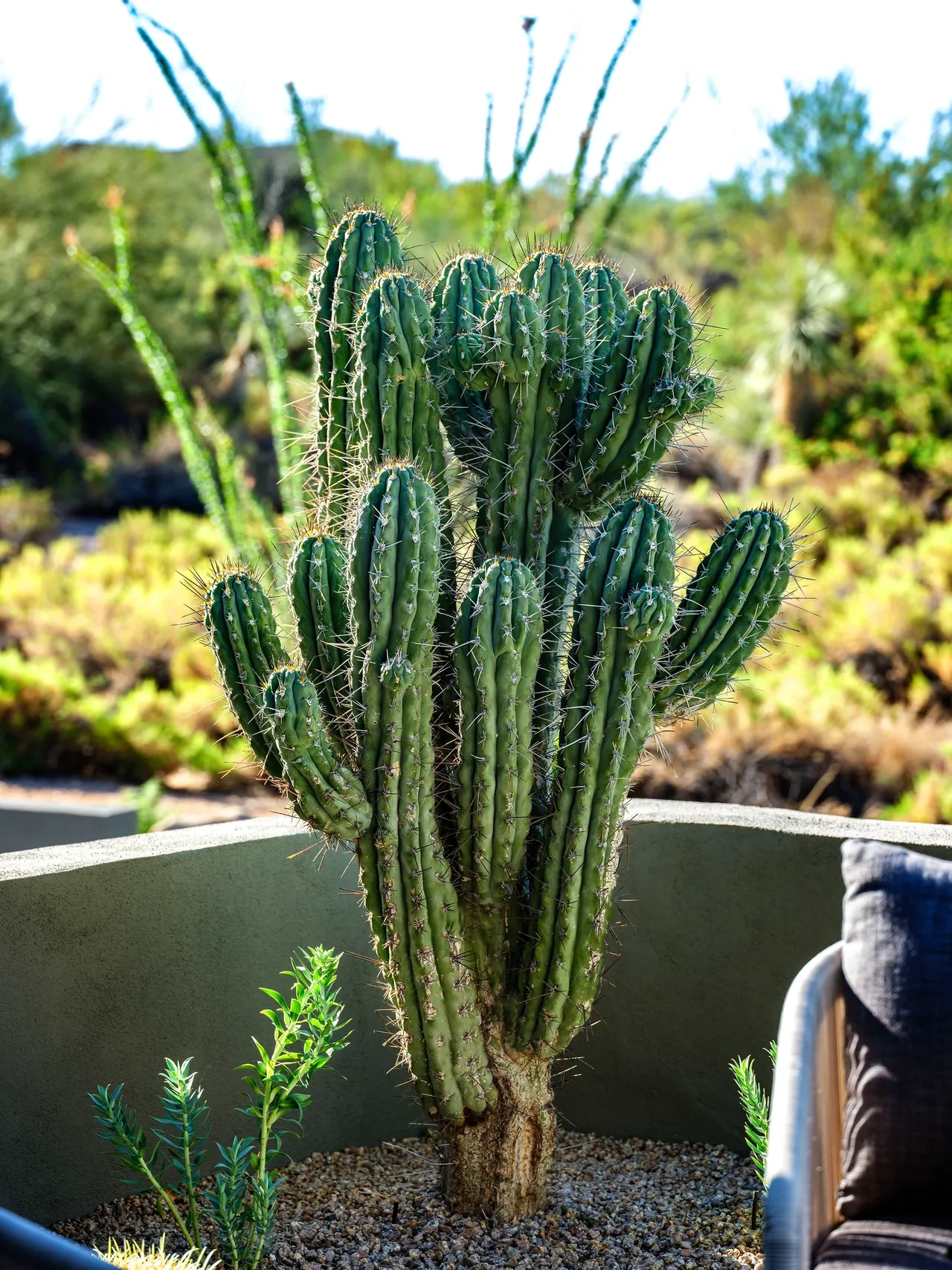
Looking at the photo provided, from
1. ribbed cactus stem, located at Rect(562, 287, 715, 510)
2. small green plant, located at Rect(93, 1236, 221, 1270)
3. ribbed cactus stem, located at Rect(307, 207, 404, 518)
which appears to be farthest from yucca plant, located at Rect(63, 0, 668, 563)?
small green plant, located at Rect(93, 1236, 221, 1270)

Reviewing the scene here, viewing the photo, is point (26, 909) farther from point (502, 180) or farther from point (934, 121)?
point (934, 121)

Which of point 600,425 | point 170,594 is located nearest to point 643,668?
point 600,425

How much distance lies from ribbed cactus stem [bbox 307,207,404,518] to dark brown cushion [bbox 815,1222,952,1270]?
5.18 ft

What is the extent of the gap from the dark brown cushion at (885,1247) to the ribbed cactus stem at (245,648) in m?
1.15

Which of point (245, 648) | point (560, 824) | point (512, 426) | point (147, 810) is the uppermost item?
point (512, 426)

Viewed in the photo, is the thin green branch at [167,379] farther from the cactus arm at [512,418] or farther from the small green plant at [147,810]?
the cactus arm at [512,418]

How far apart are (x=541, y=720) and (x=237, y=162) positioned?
419cm

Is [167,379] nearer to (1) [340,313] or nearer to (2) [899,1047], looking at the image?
(1) [340,313]

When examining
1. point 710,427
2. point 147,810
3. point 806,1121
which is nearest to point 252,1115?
point 806,1121

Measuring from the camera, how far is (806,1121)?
5.23 feet

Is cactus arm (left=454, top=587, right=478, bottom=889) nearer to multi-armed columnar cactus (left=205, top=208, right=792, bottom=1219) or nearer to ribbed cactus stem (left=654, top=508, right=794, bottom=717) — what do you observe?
multi-armed columnar cactus (left=205, top=208, right=792, bottom=1219)

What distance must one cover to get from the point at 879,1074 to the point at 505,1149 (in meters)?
0.86

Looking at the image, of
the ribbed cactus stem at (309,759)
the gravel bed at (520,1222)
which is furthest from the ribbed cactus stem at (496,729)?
the gravel bed at (520,1222)

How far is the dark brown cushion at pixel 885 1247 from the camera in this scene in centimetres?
159
